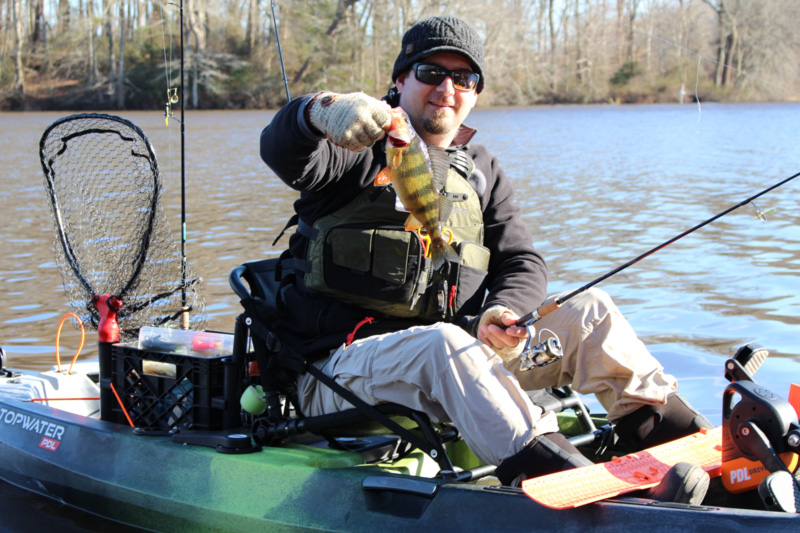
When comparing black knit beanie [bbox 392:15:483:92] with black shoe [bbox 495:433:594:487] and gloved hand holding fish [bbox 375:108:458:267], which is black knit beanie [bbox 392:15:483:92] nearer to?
gloved hand holding fish [bbox 375:108:458:267]

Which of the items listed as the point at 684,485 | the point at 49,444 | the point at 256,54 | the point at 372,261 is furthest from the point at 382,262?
the point at 256,54

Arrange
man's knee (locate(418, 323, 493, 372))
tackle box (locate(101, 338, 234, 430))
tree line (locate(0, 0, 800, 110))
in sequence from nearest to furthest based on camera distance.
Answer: man's knee (locate(418, 323, 493, 372))
tackle box (locate(101, 338, 234, 430))
tree line (locate(0, 0, 800, 110))

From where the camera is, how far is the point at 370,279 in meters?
2.92

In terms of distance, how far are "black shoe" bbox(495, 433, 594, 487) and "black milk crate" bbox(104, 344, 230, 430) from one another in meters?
1.21

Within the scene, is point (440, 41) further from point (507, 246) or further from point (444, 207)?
point (507, 246)

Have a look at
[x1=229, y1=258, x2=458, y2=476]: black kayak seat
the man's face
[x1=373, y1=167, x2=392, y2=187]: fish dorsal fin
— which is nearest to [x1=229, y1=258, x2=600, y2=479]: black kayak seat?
[x1=229, y1=258, x2=458, y2=476]: black kayak seat

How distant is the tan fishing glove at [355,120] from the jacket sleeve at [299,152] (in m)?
0.15

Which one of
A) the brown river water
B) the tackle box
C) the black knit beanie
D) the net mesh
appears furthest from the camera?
the brown river water

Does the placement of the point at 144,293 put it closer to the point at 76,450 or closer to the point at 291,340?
the point at 76,450

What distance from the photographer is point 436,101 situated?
3086 mm

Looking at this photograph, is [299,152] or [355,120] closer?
[355,120]

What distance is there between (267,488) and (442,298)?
2.99ft

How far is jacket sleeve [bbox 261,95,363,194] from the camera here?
8.79 ft

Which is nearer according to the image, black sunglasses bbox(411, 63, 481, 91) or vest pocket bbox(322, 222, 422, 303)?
vest pocket bbox(322, 222, 422, 303)
